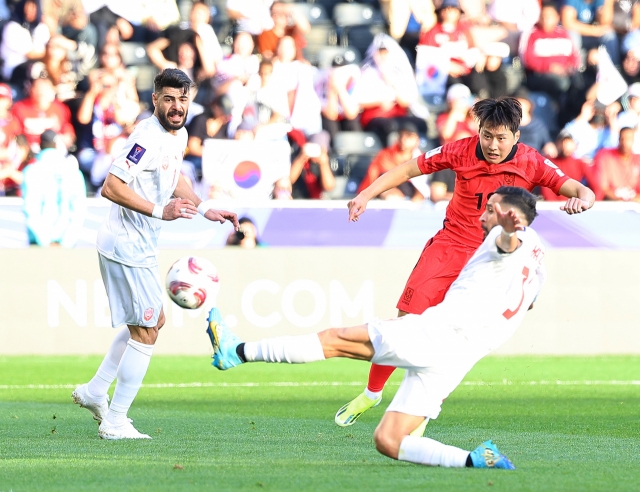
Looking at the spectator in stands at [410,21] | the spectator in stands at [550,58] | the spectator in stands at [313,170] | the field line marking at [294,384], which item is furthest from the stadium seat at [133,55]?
the field line marking at [294,384]

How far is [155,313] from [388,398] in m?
3.44

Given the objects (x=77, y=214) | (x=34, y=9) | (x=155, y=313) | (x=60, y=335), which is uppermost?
(x=34, y=9)

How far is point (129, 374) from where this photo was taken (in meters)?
7.49

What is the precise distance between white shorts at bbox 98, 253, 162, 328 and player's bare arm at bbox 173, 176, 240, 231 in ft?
1.86

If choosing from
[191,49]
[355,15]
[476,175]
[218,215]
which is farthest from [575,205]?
[355,15]

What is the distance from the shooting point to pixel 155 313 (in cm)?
752

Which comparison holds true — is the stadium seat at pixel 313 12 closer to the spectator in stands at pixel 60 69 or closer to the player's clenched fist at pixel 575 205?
the spectator in stands at pixel 60 69

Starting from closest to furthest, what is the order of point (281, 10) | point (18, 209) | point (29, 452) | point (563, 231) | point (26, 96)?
point (29, 452), point (18, 209), point (563, 231), point (26, 96), point (281, 10)

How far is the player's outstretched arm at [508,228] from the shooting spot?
18.5 feet

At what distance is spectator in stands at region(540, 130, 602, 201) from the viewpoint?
49.1 ft

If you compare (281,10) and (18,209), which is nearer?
(18,209)

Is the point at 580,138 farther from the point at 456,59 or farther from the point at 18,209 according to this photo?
the point at 18,209

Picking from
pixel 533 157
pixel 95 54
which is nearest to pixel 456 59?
pixel 95 54

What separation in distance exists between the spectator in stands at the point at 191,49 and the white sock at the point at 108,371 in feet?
28.0
